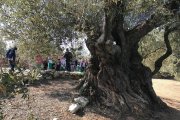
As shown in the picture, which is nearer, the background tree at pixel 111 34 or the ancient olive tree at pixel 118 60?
the background tree at pixel 111 34

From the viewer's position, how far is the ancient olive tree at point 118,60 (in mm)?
14180

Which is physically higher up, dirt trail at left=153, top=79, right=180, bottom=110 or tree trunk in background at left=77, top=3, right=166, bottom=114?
tree trunk in background at left=77, top=3, right=166, bottom=114

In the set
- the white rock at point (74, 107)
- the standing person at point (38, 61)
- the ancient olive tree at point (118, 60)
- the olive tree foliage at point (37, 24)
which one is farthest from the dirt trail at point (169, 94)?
the standing person at point (38, 61)

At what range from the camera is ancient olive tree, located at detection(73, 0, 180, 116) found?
1418 centimetres

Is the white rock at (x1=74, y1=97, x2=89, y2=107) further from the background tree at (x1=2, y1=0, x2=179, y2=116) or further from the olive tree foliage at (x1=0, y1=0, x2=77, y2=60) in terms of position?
the olive tree foliage at (x1=0, y1=0, x2=77, y2=60)

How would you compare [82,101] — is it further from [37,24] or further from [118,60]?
[37,24]

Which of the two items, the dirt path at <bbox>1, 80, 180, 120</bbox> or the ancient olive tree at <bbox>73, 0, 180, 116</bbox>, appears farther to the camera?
the ancient olive tree at <bbox>73, 0, 180, 116</bbox>

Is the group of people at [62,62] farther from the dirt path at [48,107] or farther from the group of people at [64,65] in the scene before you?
the dirt path at [48,107]

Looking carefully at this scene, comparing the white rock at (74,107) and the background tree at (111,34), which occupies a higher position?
the background tree at (111,34)

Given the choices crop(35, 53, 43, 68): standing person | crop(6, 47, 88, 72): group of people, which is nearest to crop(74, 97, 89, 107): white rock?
crop(35, 53, 43, 68): standing person

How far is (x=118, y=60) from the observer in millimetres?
15383

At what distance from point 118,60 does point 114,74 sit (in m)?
0.67

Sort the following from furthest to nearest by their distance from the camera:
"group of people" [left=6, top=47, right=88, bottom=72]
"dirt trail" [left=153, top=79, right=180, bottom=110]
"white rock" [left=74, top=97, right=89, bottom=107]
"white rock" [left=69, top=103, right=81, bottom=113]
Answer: "dirt trail" [left=153, top=79, right=180, bottom=110], "group of people" [left=6, top=47, right=88, bottom=72], "white rock" [left=74, top=97, right=89, bottom=107], "white rock" [left=69, top=103, right=81, bottom=113]

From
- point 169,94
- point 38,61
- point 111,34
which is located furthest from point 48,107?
point 169,94
